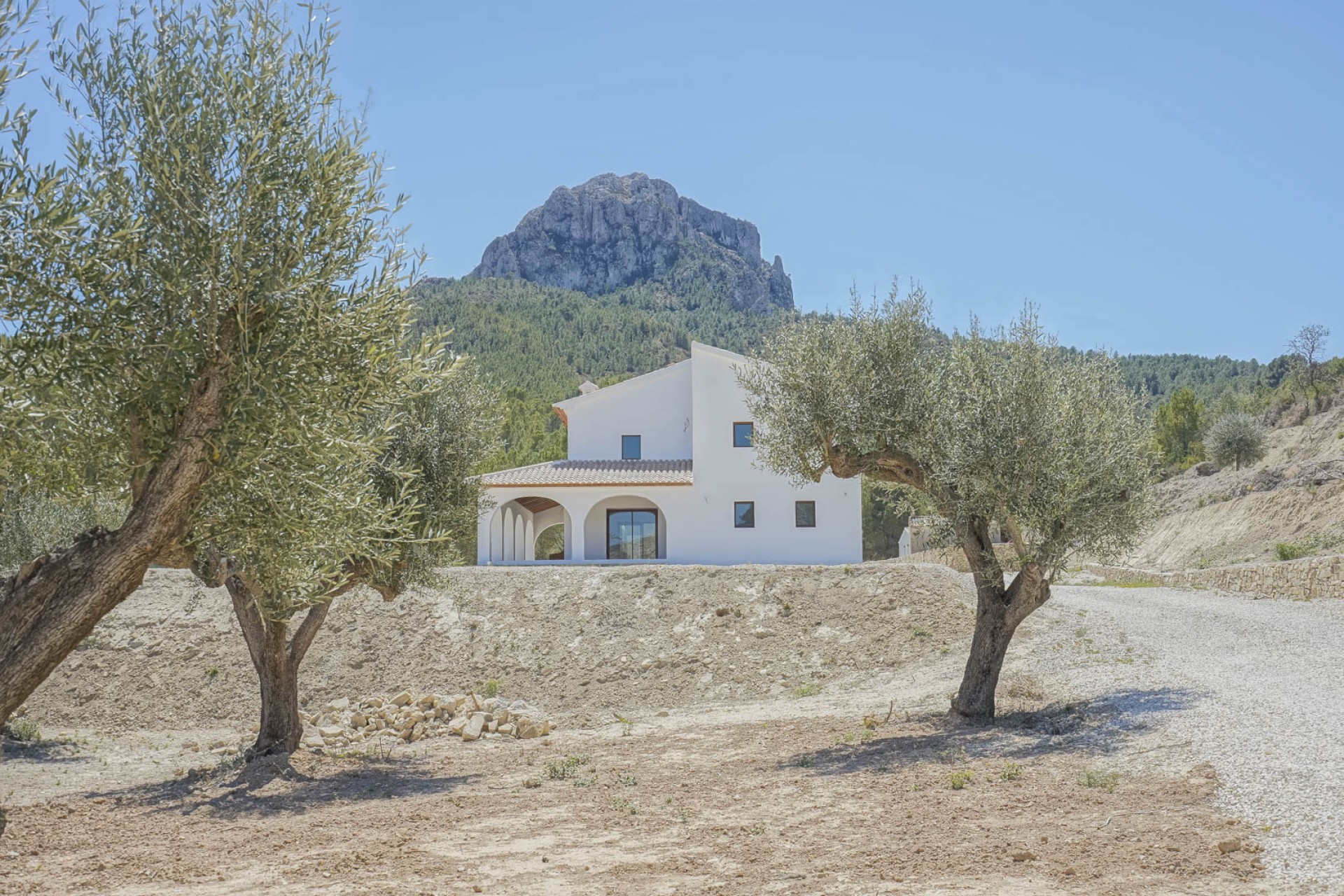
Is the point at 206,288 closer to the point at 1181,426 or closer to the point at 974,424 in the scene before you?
the point at 974,424

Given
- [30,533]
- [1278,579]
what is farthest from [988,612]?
[30,533]

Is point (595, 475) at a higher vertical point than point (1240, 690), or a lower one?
higher

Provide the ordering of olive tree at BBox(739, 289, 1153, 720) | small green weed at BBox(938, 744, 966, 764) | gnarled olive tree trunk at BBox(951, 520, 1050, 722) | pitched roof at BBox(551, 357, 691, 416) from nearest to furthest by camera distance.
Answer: small green weed at BBox(938, 744, 966, 764) → olive tree at BBox(739, 289, 1153, 720) → gnarled olive tree trunk at BBox(951, 520, 1050, 722) → pitched roof at BBox(551, 357, 691, 416)

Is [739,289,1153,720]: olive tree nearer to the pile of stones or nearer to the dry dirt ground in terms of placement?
the dry dirt ground

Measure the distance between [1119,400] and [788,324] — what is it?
5664 millimetres

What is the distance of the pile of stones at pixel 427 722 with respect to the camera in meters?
18.5

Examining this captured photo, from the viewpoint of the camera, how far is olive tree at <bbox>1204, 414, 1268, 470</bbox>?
5656 cm

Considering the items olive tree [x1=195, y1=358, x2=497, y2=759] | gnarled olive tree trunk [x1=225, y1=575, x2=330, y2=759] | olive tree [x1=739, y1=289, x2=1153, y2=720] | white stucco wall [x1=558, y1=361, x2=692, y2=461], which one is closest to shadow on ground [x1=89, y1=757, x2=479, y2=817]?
gnarled olive tree trunk [x1=225, y1=575, x2=330, y2=759]

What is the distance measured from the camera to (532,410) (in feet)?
198

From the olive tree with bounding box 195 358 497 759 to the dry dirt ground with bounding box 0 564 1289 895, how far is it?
207cm

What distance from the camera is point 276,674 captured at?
16266mm

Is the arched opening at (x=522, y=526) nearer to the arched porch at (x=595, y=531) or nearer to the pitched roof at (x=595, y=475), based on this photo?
the arched porch at (x=595, y=531)

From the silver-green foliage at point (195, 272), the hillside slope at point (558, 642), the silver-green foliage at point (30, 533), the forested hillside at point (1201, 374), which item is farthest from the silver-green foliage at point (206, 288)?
the forested hillside at point (1201, 374)

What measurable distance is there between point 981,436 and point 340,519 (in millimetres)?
8750
